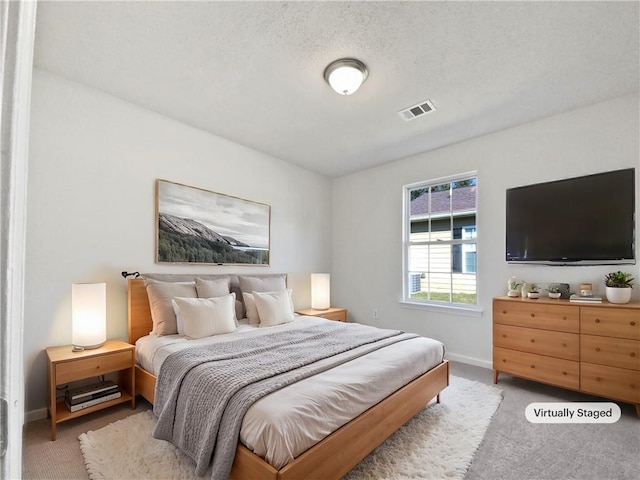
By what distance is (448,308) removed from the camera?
380 centimetres

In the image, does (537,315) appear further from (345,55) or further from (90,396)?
(90,396)

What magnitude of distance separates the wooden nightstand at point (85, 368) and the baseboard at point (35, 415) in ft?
0.35

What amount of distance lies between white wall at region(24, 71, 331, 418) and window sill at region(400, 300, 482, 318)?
2473mm

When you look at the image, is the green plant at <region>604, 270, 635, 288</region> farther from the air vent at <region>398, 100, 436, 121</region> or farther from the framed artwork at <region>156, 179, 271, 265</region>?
the framed artwork at <region>156, 179, 271, 265</region>

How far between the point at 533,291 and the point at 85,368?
3.91 meters

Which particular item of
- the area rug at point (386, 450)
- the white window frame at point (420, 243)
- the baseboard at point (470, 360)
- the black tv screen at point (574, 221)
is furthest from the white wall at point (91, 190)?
the baseboard at point (470, 360)

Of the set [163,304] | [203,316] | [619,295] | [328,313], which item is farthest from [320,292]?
[619,295]

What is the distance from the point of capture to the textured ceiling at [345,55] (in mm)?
1869

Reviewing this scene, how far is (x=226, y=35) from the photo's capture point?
205 centimetres

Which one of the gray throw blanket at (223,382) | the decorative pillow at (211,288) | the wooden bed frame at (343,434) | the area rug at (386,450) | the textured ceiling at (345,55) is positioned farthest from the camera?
the decorative pillow at (211,288)

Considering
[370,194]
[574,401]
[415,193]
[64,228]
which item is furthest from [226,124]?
[574,401]

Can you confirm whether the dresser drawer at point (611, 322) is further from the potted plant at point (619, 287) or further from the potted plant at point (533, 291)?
the potted plant at point (533, 291)

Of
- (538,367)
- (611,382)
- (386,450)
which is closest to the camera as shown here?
(386,450)

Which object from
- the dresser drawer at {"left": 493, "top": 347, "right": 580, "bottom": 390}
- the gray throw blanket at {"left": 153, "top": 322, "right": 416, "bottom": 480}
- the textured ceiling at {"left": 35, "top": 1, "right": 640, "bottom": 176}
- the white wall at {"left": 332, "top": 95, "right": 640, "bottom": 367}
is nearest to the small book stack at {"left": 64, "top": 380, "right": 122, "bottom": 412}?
the gray throw blanket at {"left": 153, "top": 322, "right": 416, "bottom": 480}
